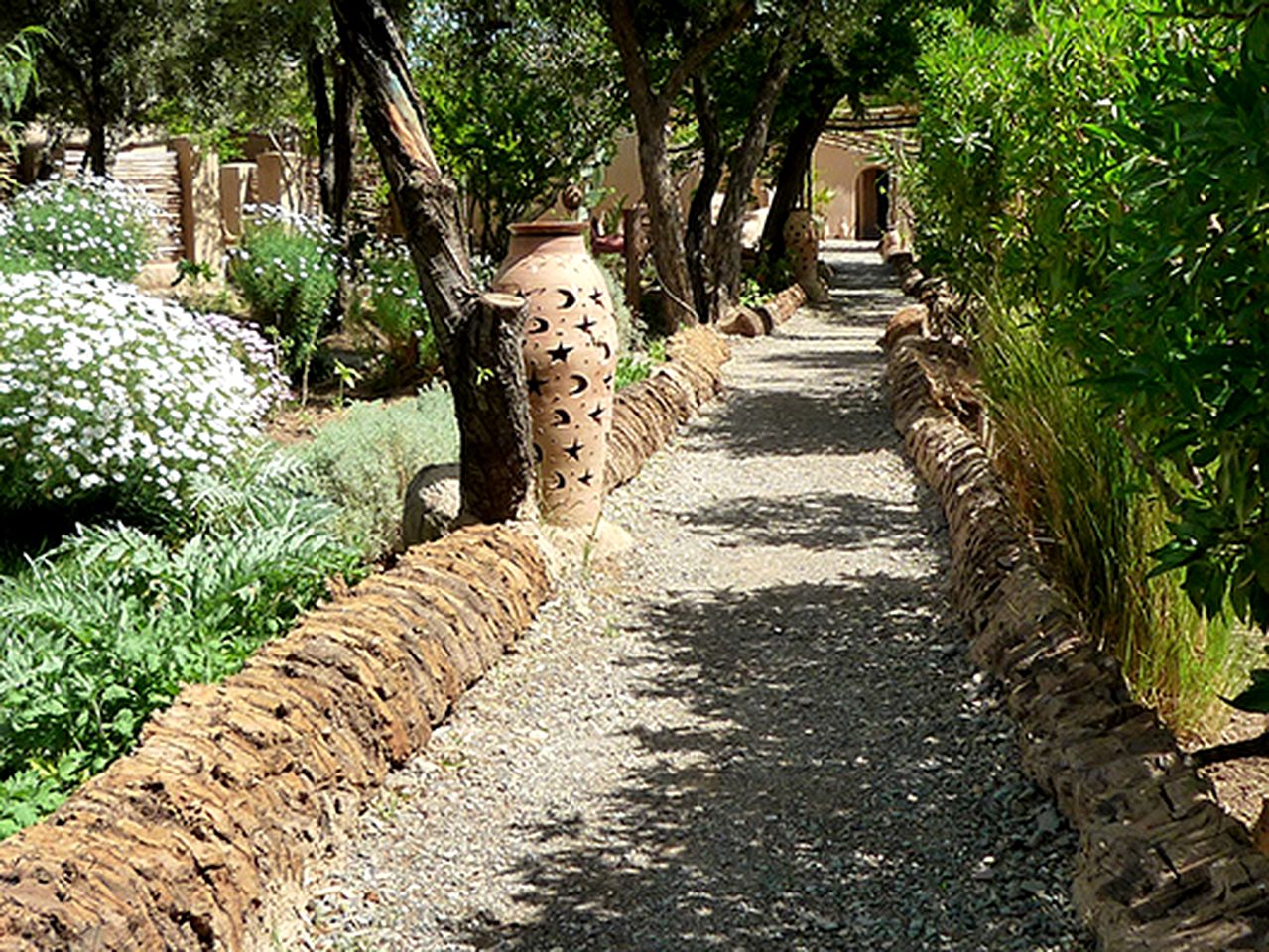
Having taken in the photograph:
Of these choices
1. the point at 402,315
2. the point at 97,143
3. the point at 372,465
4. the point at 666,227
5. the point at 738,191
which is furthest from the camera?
the point at 97,143

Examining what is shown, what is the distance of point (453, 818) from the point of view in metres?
3.85

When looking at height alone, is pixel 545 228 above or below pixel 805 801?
above

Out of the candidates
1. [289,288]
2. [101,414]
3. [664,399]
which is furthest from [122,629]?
[289,288]

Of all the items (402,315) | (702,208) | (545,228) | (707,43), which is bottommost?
(402,315)

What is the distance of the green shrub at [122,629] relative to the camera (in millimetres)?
3789

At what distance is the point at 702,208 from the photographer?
15828mm

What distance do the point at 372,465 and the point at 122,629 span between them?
Answer: 251 centimetres

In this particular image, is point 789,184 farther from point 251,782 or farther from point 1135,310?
point 1135,310

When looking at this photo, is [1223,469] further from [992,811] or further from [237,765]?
[237,765]

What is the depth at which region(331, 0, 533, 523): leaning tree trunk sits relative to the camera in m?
5.55

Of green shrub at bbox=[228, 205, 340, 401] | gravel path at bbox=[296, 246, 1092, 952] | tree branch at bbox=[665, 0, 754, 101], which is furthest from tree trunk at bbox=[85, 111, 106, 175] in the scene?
gravel path at bbox=[296, 246, 1092, 952]

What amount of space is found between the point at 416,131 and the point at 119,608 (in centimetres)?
228

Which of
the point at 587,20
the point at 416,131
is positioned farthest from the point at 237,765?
the point at 587,20

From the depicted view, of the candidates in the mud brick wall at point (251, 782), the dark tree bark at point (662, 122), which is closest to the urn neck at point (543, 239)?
the mud brick wall at point (251, 782)
